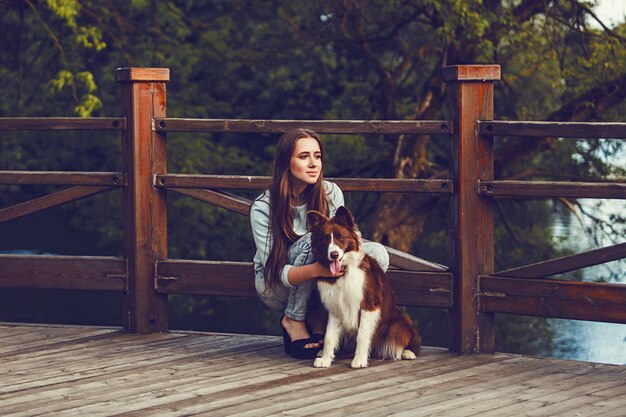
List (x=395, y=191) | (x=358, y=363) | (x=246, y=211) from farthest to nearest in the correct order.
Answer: (x=246, y=211)
(x=395, y=191)
(x=358, y=363)

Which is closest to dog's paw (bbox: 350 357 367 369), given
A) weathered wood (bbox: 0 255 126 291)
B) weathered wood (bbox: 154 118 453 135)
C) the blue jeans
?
the blue jeans

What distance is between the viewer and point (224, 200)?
21.2 ft

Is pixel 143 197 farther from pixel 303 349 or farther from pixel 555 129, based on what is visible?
pixel 555 129

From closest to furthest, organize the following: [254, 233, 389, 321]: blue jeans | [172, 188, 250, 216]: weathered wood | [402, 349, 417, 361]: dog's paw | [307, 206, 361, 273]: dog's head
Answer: [307, 206, 361, 273]: dog's head < [254, 233, 389, 321]: blue jeans < [402, 349, 417, 361]: dog's paw < [172, 188, 250, 216]: weathered wood

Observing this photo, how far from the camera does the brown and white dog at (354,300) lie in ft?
17.6

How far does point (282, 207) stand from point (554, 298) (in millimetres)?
1473

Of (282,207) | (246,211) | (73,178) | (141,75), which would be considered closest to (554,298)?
(282,207)

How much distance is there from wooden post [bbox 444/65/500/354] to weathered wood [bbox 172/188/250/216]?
1177 mm

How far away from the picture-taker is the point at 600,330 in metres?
16.4

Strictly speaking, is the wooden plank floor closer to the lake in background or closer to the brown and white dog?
the brown and white dog

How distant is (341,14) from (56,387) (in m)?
11.8

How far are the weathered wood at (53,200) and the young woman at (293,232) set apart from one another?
1261 mm

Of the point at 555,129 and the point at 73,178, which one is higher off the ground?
the point at 555,129

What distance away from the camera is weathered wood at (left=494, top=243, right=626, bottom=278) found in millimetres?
5660
